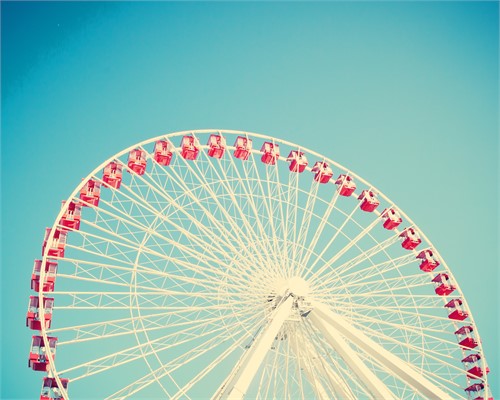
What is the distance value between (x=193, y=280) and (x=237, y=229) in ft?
9.70

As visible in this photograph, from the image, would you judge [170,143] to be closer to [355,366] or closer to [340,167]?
[340,167]

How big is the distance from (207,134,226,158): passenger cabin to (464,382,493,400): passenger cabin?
1457 centimetres

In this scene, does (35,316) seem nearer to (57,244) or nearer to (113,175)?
(57,244)

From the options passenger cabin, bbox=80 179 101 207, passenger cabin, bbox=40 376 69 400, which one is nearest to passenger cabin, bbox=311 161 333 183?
passenger cabin, bbox=80 179 101 207

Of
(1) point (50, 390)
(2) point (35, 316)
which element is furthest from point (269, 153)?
(1) point (50, 390)

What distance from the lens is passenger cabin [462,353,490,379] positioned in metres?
28.1

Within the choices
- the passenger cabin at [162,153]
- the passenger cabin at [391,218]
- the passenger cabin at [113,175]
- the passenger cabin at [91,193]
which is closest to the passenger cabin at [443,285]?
the passenger cabin at [391,218]

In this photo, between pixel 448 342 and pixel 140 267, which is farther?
pixel 448 342

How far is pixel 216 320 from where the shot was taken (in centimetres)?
2472

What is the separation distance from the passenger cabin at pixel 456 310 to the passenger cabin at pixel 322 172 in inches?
303

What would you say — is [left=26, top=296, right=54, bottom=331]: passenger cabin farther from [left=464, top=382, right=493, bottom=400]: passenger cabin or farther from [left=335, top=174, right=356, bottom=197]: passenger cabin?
[left=464, top=382, right=493, bottom=400]: passenger cabin

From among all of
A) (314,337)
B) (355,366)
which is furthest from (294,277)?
(355,366)

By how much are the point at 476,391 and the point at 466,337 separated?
2249 mm

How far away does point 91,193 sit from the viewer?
84.0ft
